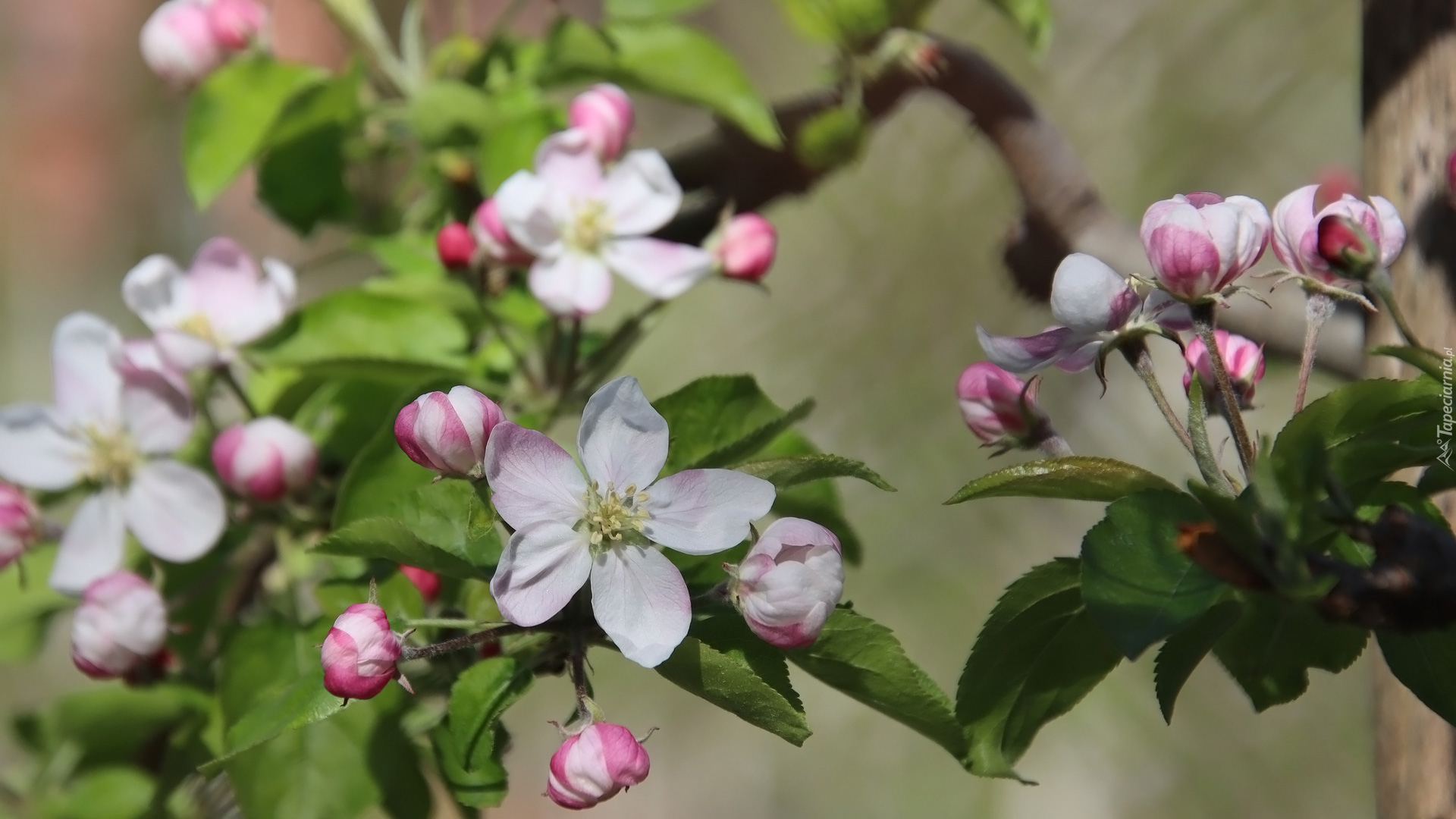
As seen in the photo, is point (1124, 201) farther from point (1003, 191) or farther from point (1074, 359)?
point (1074, 359)

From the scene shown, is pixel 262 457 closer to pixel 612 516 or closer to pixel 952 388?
pixel 612 516

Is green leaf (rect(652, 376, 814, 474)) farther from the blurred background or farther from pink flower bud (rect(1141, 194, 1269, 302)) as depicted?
the blurred background

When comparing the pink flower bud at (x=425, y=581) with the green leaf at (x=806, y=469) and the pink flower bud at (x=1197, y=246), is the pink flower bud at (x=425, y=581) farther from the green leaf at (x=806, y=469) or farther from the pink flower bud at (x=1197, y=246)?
the pink flower bud at (x=1197, y=246)

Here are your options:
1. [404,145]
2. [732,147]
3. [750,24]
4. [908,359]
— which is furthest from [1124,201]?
[404,145]

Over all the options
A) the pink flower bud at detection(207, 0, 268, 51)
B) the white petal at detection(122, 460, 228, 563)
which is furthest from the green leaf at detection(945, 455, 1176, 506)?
the pink flower bud at detection(207, 0, 268, 51)

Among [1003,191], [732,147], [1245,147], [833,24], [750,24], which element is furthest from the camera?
[750,24]
